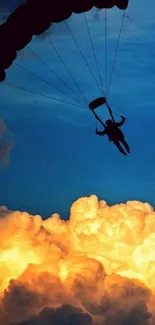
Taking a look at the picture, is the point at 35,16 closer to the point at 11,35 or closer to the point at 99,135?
the point at 11,35

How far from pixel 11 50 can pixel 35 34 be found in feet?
4.40

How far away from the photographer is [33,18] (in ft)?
169

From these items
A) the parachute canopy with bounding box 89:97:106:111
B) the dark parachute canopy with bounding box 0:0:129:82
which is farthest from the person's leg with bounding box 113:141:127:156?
the dark parachute canopy with bounding box 0:0:129:82

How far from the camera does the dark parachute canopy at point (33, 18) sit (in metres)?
51.2

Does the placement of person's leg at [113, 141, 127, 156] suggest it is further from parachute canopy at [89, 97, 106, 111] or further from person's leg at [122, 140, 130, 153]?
parachute canopy at [89, 97, 106, 111]

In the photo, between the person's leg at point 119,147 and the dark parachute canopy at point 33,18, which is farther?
the person's leg at point 119,147

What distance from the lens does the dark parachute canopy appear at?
51.2 meters

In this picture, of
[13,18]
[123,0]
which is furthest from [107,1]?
[13,18]

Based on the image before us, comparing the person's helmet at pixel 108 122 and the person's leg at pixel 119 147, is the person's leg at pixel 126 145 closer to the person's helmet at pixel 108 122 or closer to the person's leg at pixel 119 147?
the person's leg at pixel 119 147

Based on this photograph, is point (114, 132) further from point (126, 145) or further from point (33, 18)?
point (33, 18)

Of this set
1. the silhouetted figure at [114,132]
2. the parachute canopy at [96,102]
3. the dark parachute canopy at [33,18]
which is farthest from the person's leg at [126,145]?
the dark parachute canopy at [33,18]

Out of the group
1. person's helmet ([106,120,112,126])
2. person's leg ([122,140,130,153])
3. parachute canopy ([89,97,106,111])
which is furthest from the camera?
person's leg ([122,140,130,153])

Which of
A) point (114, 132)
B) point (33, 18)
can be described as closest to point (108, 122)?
point (114, 132)

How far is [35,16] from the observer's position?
5131cm
